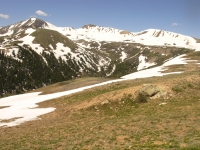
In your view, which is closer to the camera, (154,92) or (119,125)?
(119,125)

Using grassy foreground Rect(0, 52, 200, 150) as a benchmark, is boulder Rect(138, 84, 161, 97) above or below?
above

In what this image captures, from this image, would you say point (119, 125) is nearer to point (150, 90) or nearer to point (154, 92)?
point (150, 90)

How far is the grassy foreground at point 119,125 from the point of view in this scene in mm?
18781

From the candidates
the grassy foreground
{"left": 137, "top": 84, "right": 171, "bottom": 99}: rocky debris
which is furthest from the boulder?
the grassy foreground

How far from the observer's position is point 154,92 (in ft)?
121

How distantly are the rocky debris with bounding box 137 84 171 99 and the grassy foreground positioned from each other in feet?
3.22

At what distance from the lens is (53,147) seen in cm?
1967

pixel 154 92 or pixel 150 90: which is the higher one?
pixel 150 90

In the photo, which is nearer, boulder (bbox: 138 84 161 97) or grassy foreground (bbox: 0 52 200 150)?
grassy foreground (bbox: 0 52 200 150)

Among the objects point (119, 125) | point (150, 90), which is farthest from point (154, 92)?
point (119, 125)

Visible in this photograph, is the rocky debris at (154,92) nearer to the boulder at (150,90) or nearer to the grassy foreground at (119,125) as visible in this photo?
the boulder at (150,90)

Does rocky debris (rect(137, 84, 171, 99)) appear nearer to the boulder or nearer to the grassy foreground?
the boulder

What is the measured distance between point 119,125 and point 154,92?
46.0ft

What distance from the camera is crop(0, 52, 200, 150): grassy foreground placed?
18781mm
